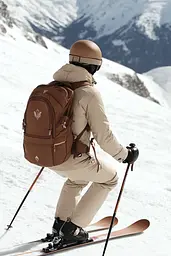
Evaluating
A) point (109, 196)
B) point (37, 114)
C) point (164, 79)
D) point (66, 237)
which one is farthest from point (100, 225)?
point (164, 79)

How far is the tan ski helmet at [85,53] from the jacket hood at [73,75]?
96 millimetres

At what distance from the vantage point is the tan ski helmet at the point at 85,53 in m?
4.69

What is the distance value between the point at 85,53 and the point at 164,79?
108m

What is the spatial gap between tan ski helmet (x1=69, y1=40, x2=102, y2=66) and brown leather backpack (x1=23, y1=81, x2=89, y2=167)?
309 millimetres

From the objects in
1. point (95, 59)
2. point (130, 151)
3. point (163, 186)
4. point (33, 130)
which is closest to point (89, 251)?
point (130, 151)

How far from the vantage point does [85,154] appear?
4828 millimetres

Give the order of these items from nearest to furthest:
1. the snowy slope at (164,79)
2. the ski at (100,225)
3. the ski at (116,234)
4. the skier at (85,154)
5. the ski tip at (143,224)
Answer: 1. the skier at (85,154)
2. the ski at (116,234)
3. the ski at (100,225)
4. the ski tip at (143,224)
5. the snowy slope at (164,79)

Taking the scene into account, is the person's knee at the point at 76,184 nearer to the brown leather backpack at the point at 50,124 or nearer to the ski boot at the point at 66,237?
the ski boot at the point at 66,237

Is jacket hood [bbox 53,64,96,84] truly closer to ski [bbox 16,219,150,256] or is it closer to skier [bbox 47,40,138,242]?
skier [bbox 47,40,138,242]

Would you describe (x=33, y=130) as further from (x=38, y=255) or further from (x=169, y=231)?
(x=169, y=231)

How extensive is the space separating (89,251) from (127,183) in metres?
3.63

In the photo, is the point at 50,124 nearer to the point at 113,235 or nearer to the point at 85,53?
the point at 85,53

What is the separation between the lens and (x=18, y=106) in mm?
15688

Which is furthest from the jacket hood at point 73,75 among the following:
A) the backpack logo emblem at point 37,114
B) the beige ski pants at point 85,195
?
the beige ski pants at point 85,195
